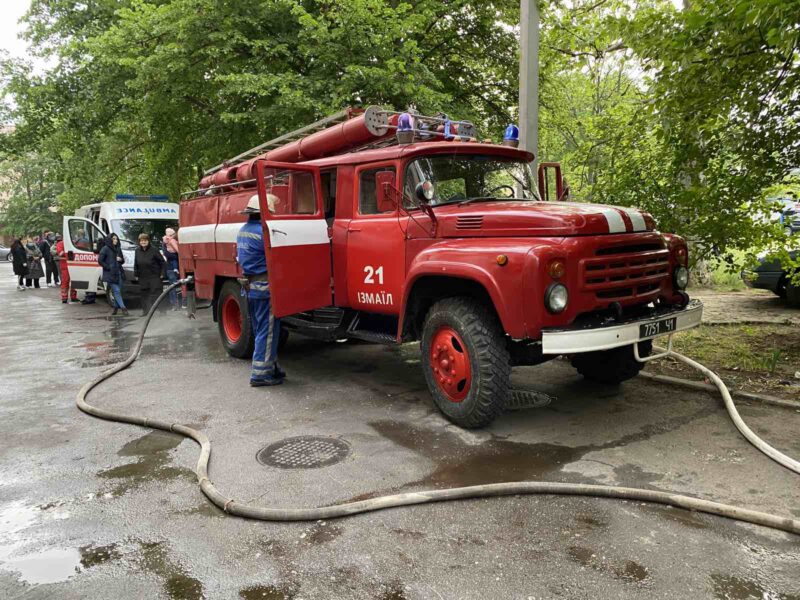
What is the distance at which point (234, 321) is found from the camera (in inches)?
315

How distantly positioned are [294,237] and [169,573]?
3.69 metres

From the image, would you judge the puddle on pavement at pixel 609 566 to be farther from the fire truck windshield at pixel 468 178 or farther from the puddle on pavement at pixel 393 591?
the fire truck windshield at pixel 468 178

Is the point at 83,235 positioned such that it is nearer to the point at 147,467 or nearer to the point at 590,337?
the point at 147,467

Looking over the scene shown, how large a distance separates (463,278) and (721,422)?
2.45 metres

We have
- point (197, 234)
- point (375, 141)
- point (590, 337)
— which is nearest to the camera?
point (590, 337)

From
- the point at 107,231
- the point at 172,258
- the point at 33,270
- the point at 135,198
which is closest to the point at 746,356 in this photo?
the point at 172,258

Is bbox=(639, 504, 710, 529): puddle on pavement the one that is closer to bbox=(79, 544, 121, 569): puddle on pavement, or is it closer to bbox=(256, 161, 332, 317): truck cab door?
bbox=(79, 544, 121, 569): puddle on pavement

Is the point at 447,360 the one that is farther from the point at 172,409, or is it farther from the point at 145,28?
the point at 145,28

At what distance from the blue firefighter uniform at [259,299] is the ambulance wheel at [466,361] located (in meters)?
2.01

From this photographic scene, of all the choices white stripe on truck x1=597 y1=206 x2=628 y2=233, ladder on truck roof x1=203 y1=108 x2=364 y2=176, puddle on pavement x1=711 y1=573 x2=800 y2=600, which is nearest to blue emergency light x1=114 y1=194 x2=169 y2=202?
ladder on truck roof x1=203 y1=108 x2=364 y2=176

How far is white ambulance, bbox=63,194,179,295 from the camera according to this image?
13938mm

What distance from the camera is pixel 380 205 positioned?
5.71m

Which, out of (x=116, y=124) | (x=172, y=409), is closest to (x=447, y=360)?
(x=172, y=409)

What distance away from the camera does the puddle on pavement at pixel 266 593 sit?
2693 millimetres
